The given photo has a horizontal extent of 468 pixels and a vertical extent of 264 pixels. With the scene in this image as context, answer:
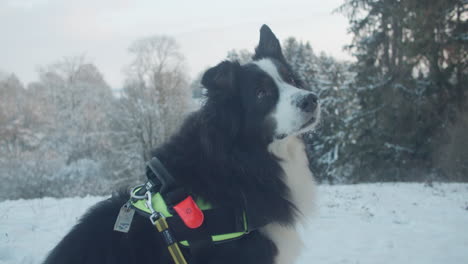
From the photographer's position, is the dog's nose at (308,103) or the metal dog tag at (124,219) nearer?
the metal dog tag at (124,219)

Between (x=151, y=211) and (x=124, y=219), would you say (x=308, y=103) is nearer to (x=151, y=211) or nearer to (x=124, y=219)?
(x=151, y=211)

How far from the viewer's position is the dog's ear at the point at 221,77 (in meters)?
3.06

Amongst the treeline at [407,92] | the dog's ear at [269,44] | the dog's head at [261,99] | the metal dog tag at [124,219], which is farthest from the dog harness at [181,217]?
the treeline at [407,92]

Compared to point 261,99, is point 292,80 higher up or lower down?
higher up

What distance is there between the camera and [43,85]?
3344 centimetres

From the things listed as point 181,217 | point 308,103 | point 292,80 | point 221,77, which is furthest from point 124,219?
point 292,80

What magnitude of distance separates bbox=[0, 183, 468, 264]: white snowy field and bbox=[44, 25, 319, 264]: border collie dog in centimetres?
70

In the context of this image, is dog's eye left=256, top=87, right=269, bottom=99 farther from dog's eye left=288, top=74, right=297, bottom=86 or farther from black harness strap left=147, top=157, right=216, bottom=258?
black harness strap left=147, top=157, right=216, bottom=258

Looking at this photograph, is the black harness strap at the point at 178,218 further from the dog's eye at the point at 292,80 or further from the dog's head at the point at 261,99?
the dog's eye at the point at 292,80

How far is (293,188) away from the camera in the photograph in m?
3.43

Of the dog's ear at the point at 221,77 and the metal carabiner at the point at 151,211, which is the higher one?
the dog's ear at the point at 221,77

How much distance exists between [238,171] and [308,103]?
910mm

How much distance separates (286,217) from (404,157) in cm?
1813

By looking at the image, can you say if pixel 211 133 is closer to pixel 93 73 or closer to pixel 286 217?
pixel 286 217
